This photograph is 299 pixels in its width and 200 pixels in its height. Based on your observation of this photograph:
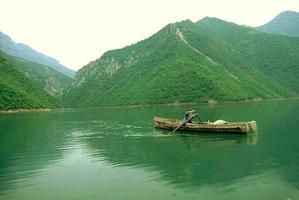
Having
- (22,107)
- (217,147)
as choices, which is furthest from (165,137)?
(22,107)

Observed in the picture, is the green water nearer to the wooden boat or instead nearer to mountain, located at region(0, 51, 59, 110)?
the wooden boat

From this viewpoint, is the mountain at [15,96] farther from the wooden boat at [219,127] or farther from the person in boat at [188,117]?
the wooden boat at [219,127]

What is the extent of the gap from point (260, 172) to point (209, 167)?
389cm

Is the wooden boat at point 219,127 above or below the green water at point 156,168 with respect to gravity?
above

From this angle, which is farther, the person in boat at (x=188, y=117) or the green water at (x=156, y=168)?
the person in boat at (x=188, y=117)

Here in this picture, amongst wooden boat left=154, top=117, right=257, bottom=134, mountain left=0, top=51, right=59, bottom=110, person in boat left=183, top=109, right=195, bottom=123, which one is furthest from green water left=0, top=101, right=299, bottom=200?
mountain left=0, top=51, right=59, bottom=110

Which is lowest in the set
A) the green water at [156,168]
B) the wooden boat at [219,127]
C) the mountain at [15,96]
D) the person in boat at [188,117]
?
the green water at [156,168]

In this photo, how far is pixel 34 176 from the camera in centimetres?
3155

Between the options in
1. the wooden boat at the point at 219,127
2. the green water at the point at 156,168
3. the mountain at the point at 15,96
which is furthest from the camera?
the mountain at the point at 15,96

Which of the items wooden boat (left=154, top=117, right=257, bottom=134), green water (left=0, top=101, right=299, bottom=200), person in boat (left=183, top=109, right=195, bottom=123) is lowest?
green water (left=0, top=101, right=299, bottom=200)

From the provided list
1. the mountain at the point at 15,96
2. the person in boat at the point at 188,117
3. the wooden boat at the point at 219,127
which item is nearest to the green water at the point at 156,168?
the wooden boat at the point at 219,127

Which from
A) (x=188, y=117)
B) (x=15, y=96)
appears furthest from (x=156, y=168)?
(x=15, y=96)

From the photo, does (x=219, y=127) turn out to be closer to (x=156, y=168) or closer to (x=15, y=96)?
(x=156, y=168)

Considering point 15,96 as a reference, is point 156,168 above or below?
below
